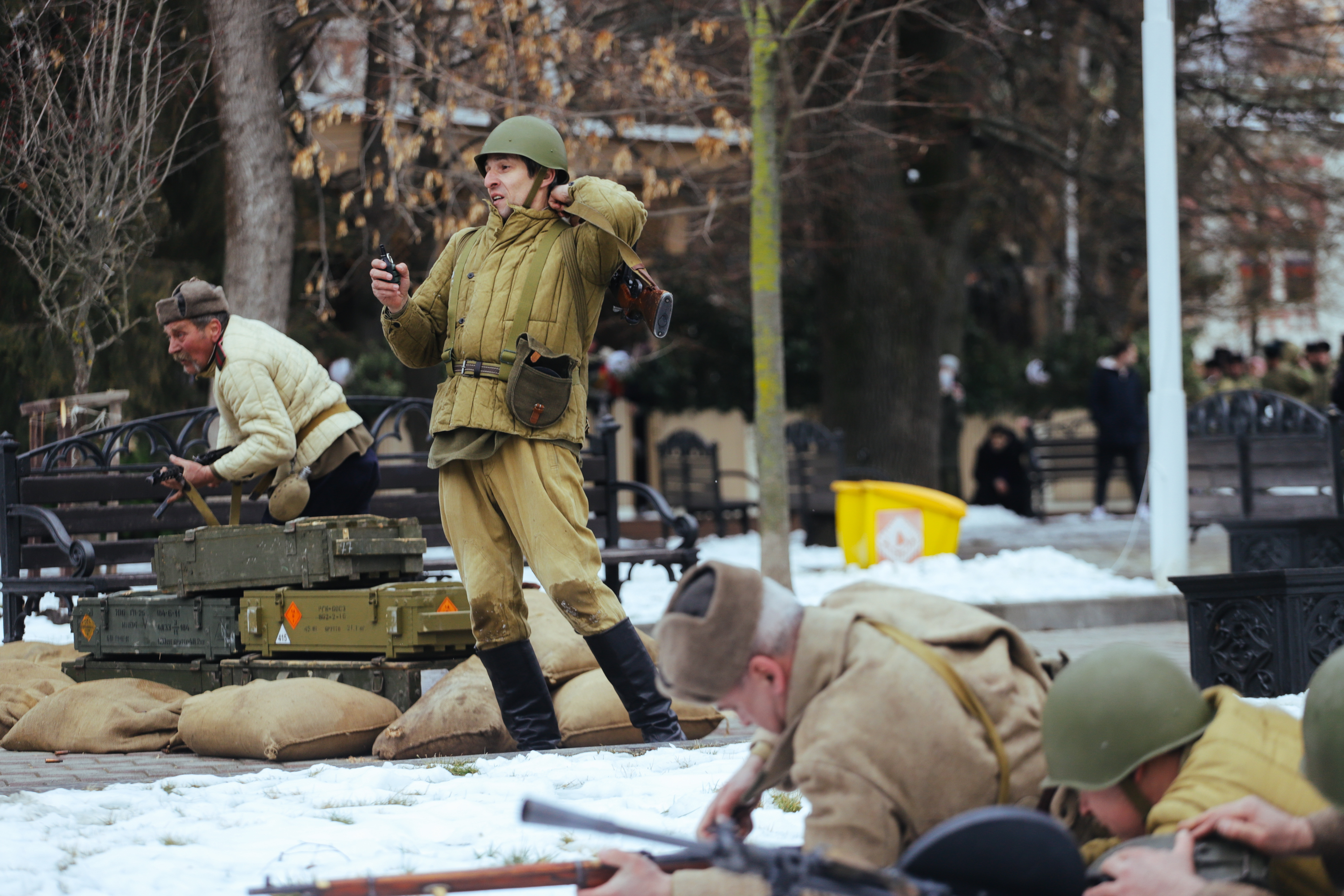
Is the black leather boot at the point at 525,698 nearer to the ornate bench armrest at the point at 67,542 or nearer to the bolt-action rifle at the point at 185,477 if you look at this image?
the bolt-action rifle at the point at 185,477

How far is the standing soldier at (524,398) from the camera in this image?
502cm

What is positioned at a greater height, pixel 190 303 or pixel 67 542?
pixel 190 303

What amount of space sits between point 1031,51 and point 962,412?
865 centimetres

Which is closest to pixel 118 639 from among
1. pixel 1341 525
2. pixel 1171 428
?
pixel 1341 525

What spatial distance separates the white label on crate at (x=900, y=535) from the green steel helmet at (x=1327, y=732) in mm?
9371

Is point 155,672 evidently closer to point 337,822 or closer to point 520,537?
point 520,537

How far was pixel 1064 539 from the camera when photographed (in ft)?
49.8

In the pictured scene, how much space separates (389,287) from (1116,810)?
3.25m

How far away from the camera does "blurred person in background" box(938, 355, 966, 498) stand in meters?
21.4

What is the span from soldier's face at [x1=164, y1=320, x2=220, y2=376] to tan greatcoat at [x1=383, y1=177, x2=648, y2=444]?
4.82ft

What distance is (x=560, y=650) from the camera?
6031 millimetres

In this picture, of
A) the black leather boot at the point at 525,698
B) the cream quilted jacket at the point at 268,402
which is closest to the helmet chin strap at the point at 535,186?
the black leather boot at the point at 525,698

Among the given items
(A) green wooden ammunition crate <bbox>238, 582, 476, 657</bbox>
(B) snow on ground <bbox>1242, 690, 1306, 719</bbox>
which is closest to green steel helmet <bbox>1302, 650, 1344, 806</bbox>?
(B) snow on ground <bbox>1242, 690, 1306, 719</bbox>

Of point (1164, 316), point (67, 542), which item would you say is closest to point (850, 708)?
point (67, 542)
